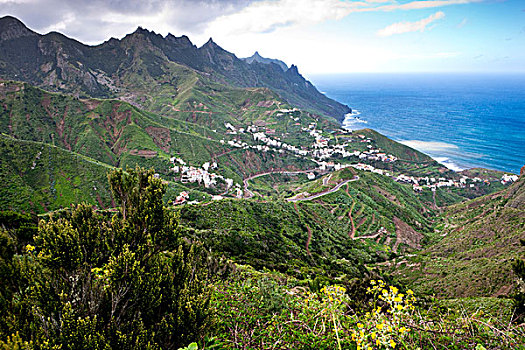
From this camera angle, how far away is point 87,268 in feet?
21.1

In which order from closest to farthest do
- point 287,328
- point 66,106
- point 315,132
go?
point 287,328 → point 66,106 → point 315,132

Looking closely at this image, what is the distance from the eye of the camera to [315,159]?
150 m

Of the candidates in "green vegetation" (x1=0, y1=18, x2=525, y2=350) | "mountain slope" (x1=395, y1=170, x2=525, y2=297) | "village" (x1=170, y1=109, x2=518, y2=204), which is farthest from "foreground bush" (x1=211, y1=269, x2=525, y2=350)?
"village" (x1=170, y1=109, x2=518, y2=204)

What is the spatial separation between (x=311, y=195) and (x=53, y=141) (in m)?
113

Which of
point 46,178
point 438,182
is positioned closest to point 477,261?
point 46,178

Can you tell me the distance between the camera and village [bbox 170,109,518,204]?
348ft

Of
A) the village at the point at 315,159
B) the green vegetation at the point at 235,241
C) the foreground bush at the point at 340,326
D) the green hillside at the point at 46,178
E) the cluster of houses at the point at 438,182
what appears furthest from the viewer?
the cluster of houses at the point at 438,182

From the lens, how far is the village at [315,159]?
348ft

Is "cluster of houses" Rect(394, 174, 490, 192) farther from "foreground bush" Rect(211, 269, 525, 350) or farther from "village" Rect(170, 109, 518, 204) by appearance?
"foreground bush" Rect(211, 269, 525, 350)

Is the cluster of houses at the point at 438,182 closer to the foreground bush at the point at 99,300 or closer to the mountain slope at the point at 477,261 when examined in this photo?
the mountain slope at the point at 477,261

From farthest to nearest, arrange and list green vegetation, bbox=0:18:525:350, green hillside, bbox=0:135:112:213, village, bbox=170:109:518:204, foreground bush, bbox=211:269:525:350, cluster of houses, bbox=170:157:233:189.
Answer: village, bbox=170:109:518:204 < cluster of houses, bbox=170:157:233:189 < green hillside, bbox=0:135:112:213 < green vegetation, bbox=0:18:525:350 < foreground bush, bbox=211:269:525:350

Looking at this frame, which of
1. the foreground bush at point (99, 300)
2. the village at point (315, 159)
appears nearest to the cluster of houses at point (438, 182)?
the village at point (315, 159)

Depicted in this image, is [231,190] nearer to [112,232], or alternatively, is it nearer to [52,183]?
[52,183]

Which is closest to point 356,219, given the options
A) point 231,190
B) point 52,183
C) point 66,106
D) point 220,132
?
point 231,190
